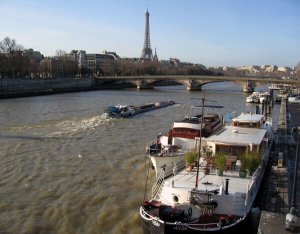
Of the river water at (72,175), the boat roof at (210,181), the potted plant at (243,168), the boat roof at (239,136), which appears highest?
the boat roof at (239,136)

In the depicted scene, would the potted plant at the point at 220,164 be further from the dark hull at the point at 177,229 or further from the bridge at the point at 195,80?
the bridge at the point at 195,80

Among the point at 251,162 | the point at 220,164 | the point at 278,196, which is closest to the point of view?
the point at 278,196

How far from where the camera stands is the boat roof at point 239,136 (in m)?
12.6

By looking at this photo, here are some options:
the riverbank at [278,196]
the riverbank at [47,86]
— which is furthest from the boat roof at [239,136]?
the riverbank at [47,86]

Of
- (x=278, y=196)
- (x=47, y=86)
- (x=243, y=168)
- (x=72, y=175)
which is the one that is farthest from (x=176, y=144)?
(x=47, y=86)

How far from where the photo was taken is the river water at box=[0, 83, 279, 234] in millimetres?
10461

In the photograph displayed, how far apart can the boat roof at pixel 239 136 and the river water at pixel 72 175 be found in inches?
66.2

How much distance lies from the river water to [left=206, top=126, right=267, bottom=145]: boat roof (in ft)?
5.52

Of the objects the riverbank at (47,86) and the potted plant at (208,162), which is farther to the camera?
the riverbank at (47,86)

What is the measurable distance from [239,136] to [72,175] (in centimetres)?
558

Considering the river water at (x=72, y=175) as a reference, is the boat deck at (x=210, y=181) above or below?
above

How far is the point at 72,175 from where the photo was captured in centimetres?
1423

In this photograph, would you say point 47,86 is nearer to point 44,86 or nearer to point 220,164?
point 44,86

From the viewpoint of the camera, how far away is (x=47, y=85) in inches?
2227
